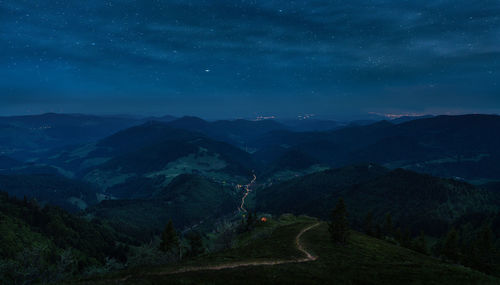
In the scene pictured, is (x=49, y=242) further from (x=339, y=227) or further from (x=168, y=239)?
(x=339, y=227)

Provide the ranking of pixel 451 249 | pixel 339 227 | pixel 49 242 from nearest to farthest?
1. pixel 339 227
2. pixel 451 249
3. pixel 49 242

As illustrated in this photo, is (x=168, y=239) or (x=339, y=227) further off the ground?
(x=339, y=227)

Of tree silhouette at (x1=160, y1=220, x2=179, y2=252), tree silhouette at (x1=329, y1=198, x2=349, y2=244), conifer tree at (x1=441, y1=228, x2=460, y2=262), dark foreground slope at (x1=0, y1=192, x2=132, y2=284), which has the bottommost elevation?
dark foreground slope at (x1=0, y1=192, x2=132, y2=284)

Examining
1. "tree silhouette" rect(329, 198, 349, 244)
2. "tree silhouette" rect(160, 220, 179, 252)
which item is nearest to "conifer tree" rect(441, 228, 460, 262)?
"tree silhouette" rect(329, 198, 349, 244)

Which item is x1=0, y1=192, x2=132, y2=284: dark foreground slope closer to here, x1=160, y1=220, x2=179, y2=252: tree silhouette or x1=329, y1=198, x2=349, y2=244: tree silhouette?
x1=160, y1=220, x2=179, y2=252: tree silhouette

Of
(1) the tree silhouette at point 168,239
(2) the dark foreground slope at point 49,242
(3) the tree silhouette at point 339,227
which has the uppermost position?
(3) the tree silhouette at point 339,227

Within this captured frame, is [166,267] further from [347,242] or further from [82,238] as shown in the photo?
[82,238]

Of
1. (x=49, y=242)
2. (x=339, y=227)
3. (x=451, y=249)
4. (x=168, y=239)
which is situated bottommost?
(x=49, y=242)

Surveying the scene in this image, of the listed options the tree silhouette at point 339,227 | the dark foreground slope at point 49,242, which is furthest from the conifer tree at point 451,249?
A: the dark foreground slope at point 49,242

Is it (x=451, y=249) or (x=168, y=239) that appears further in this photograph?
(x=451, y=249)

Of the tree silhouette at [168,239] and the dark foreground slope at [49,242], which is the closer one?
the tree silhouette at [168,239]

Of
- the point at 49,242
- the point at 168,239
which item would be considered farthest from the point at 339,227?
the point at 49,242

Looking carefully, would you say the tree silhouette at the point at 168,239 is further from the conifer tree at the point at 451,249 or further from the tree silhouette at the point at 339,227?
the conifer tree at the point at 451,249
